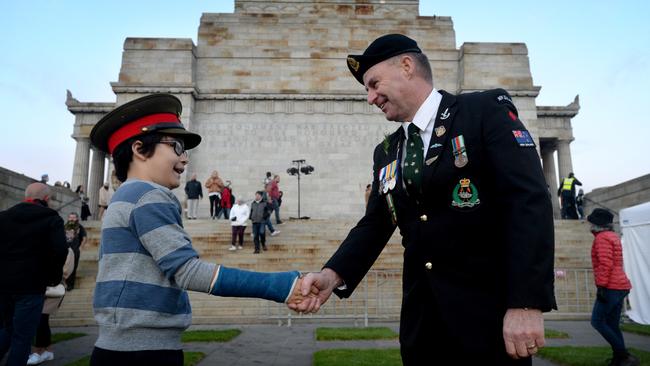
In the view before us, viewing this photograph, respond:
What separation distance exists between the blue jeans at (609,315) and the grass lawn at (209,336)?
5522 millimetres

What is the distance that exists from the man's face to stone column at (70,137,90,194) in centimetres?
3044

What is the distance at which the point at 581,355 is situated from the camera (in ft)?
21.1

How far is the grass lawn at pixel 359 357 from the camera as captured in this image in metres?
5.84

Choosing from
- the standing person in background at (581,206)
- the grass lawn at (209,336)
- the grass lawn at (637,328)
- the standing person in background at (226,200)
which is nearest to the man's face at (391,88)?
the grass lawn at (209,336)

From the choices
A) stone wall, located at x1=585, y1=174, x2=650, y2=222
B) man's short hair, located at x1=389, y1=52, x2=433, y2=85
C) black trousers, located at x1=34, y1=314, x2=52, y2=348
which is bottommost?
black trousers, located at x1=34, y1=314, x2=52, y2=348

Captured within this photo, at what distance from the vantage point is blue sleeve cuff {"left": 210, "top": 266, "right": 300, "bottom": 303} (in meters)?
Result: 2.34

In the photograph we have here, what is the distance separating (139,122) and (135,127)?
37mm

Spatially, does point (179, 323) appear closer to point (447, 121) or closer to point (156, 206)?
point (156, 206)

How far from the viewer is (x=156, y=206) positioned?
2.49m

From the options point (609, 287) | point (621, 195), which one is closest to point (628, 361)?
point (609, 287)

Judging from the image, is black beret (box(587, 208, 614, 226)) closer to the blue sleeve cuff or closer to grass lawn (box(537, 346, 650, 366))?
grass lawn (box(537, 346, 650, 366))

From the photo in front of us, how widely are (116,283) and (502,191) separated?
1.92m

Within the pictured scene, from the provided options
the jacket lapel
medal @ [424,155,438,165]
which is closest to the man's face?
the jacket lapel

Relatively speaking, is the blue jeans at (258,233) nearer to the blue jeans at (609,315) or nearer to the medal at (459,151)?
the blue jeans at (609,315)
